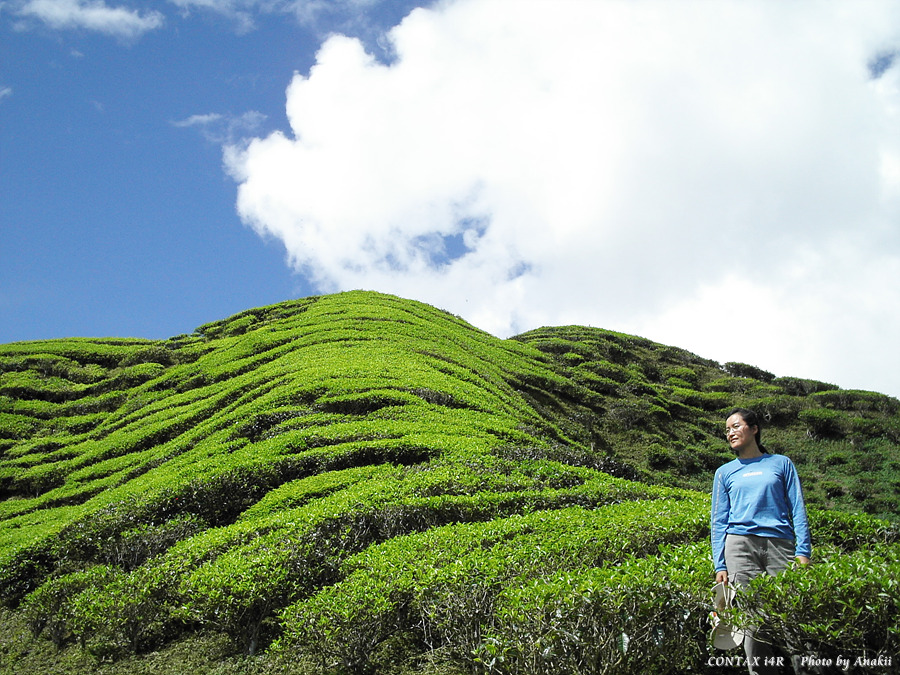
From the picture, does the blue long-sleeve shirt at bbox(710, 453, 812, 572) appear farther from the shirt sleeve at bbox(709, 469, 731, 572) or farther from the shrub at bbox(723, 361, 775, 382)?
the shrub at bbox(723, 361, 775, 382)

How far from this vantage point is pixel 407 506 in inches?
399

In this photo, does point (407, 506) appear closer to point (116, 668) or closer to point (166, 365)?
point (116, 668)

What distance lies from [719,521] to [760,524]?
446 mm

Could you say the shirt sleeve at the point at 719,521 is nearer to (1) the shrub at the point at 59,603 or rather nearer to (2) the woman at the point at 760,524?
(2) the woman at the point at 760,524

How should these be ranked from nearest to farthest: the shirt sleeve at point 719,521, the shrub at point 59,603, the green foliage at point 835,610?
the green foliage at point 835,610, the shirt sleeve at point 719,521, the shrub at point 59,603

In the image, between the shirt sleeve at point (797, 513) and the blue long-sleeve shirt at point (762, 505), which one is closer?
the shirt sleeve at point (797, 513)

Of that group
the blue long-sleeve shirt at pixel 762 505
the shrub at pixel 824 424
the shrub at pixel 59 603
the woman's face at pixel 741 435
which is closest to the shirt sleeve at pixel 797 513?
the blue long-sleeve shirt at pixel 762 505

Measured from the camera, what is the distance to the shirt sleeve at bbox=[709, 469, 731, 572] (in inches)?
220

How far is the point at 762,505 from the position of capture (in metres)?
5.45

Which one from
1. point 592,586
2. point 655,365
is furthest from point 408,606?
point 655,365

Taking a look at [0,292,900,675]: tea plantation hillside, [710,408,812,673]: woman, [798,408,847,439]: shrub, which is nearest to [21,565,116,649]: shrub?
[0,292,900,675]: tea plantation hillside

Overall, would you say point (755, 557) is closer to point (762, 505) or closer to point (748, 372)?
point (762, 505)

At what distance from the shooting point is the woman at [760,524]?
17.5 ft

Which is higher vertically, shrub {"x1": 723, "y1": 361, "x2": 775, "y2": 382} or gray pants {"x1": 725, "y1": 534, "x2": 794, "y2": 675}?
shrub {"x1": 723, "y1": 361, "x2": 775, "y2": 382}
